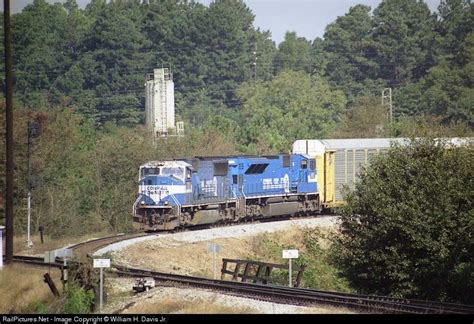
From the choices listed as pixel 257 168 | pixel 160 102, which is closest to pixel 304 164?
pixel 257 168

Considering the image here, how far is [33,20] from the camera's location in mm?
107875

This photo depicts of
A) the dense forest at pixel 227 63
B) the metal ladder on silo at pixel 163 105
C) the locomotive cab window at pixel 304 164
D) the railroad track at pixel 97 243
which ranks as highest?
the dense forest at pixel 227 63

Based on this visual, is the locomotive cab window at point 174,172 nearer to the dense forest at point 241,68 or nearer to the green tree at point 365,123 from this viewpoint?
the dense forest at point 241,68

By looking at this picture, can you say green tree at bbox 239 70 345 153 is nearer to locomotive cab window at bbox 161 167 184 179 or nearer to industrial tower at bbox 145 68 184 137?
industrial tower at bbox 145 68 184 137

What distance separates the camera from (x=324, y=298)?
23.6 meters

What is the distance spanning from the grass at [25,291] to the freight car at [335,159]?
859 inches

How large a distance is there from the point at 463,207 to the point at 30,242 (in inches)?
733

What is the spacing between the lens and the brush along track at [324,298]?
70.1 ft

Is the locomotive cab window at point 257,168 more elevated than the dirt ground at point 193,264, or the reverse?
the locomotive cab window at point 257,168

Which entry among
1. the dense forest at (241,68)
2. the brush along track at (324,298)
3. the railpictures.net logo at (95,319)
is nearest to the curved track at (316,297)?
the brush along track at (324,298)

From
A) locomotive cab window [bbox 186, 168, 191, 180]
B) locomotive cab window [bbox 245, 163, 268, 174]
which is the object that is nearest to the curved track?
locomotive cab window [bbox 186, 168, 191, 180]

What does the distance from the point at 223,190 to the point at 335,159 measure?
8.78 metres

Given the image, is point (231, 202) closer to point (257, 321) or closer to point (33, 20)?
point (257, 321)

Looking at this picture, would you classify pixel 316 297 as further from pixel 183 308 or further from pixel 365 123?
pixel 365 123
